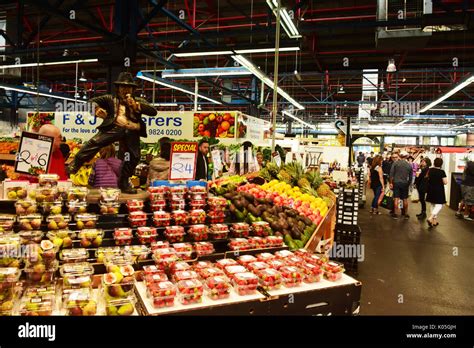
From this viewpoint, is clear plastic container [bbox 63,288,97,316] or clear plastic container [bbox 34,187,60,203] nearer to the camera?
clear plastic container [bbox 63,288,97,316]

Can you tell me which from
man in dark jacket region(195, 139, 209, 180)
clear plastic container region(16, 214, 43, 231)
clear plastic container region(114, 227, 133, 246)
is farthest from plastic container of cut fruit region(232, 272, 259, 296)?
man in dark jacket region(195, 139, 209, 180)

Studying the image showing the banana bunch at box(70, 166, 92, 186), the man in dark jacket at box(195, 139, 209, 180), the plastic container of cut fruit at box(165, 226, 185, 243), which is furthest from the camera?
the man in dark jacket at box(195, 139, 209, 180)

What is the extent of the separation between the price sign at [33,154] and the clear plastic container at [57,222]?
68cm

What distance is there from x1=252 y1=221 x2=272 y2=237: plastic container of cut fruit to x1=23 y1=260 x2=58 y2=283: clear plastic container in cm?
157

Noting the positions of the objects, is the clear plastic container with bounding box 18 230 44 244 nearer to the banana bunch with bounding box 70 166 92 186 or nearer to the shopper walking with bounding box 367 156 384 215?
the banana bunch with bounding box 70 166 92 186

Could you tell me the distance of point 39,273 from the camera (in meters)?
2.05

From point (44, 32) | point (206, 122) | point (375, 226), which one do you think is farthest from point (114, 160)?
point (44, 32)

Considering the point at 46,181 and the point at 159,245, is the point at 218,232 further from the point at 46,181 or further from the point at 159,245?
the point at 46,181

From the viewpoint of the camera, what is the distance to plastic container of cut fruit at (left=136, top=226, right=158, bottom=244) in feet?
8.84

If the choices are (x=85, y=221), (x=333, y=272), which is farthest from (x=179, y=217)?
(x=333, y=272)

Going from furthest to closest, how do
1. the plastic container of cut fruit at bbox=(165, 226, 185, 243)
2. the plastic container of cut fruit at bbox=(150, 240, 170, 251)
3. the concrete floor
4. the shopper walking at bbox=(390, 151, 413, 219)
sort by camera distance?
1. the shopper walking at bbox=(390, 151, 413, 219)
2. the concrete floor
3. the plastic container of cut fruit at bbox=(165, 226, 185, 243)
4. the plastic container of cut fruit at bbox=(150, 240, 170, 251)

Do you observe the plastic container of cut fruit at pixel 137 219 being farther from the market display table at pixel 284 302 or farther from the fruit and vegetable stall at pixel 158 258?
the market display table at pixel 284 302
